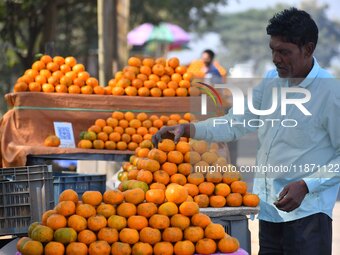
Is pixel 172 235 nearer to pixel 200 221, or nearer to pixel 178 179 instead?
pixel 200 221

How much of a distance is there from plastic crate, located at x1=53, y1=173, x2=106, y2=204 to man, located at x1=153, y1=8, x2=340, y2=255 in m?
3.19

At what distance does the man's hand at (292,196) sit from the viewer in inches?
182

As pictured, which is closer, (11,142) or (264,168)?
(264,168)

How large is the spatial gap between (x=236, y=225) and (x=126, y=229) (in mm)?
1257

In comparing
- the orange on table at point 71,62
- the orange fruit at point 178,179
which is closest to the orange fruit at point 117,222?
the orange fruit at point 178,179

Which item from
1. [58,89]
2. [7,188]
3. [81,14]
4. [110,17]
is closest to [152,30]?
[81,14]

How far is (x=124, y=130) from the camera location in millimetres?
9508

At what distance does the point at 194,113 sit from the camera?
30.4 feet

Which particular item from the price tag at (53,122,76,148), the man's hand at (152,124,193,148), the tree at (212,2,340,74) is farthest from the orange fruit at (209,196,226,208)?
the tree at (212,2,340,74)

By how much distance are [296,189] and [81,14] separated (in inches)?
1086

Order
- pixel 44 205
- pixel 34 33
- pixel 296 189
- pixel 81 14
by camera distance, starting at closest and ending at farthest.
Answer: pixel 296 189 < pixel 44 205 < pixel 34 33 < pixel 81 14

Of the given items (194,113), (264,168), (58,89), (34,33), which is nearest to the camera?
(264,168)

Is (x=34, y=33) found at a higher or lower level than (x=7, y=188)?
higher

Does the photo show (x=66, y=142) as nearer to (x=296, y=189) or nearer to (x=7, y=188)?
(x=7, y=188)
